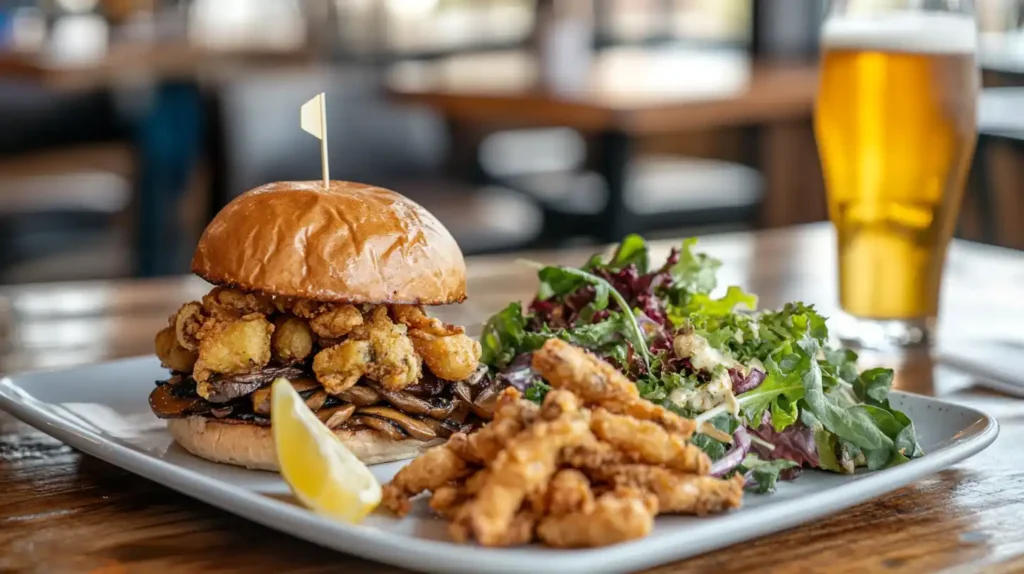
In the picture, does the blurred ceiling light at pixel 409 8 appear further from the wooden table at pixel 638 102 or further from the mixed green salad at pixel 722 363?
the mixed green salad at pixel 722 363

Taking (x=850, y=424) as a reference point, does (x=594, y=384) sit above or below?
above

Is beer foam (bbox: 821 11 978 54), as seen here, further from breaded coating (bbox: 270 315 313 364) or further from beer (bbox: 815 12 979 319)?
breaded coating (bbox: 270 315 313 364)

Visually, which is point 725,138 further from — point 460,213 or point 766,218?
point 460,213

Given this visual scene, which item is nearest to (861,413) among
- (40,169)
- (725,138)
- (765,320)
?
(765,320)

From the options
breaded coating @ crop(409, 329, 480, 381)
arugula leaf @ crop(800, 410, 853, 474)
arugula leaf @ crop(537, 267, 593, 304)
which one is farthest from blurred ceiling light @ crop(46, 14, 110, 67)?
arugula leaf @ crop(800, 410, 853, 474)

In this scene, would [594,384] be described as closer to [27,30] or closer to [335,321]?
[335,321]

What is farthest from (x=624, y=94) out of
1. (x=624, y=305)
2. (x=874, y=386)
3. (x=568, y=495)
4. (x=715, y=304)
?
(x=568, y=495)

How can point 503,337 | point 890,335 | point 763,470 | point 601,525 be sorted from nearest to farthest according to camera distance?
point 601,525, point 763,470, point 503,337, point 890,335
